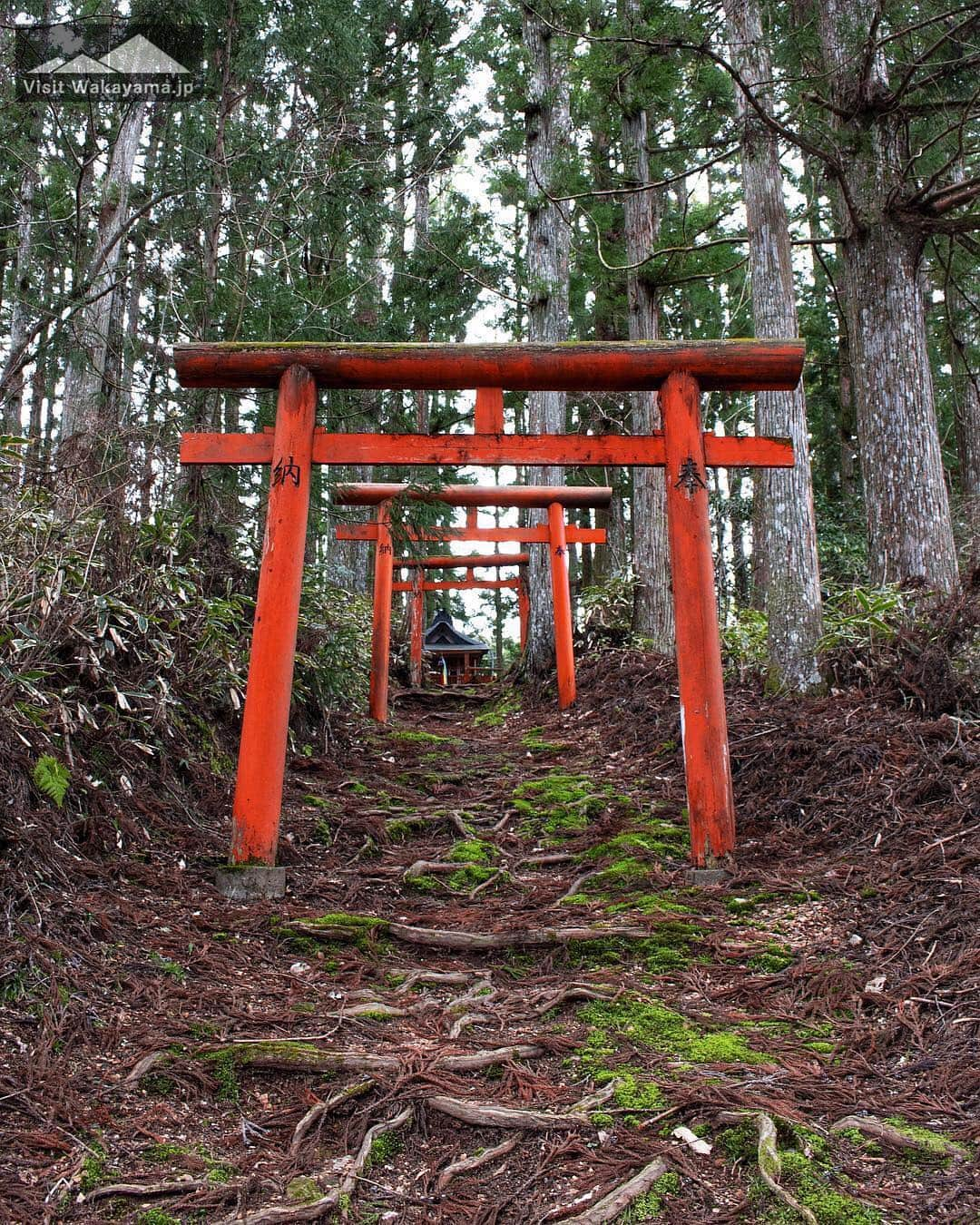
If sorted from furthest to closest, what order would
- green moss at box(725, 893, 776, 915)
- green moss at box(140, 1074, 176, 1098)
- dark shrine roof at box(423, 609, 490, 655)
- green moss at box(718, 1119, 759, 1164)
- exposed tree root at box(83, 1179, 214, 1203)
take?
dark shrine roof at box(423, 609, 490, 655), green moss at box(725, 893, 776, 915), green moss at box(140, 1074, 176, 1098), green moss at box(718, 1119, 759, 1164), exposed tree root at box(83, 1179, 214, 1203)

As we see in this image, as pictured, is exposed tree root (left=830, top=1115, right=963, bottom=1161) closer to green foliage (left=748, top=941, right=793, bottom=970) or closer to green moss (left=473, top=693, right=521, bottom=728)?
green foliage (left=748, top=941, right=793, bottom=970)

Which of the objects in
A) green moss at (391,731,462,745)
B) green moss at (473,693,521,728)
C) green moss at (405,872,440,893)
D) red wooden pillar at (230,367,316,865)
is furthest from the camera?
green moss at (473,693,521,728)

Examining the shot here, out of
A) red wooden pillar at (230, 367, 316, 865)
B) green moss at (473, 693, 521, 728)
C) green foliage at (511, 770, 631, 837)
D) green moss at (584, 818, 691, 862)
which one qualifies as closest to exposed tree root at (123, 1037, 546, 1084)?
red wooden pillar at (230, 367, 316, 865)

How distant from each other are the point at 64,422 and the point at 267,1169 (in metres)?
9.25

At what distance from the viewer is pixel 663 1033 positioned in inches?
126

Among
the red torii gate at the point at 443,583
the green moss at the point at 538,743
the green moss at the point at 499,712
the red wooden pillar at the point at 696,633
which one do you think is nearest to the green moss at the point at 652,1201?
the red wooden pillar at the point at 696,633

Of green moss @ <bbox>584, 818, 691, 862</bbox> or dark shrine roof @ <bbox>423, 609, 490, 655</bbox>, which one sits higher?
dark shrine roof @ <bbox>423, 609, 490, 655</bbox>

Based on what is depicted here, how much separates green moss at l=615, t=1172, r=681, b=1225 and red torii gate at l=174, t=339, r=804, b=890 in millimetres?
2698

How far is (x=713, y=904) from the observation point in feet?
14.7

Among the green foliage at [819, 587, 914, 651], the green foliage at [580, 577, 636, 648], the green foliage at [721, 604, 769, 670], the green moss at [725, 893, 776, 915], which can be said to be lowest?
the green moss at [725, 893, 776, 915]

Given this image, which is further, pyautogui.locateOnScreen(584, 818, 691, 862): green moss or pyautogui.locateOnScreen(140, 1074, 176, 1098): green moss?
pyautogui.locateOnScreen(584, 818, 691, 862): green moss

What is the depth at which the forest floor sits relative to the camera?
232cm

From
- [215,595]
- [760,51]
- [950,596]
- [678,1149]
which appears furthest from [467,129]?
[678,1149]

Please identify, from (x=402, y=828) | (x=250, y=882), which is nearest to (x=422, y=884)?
(x=250, y=882)
